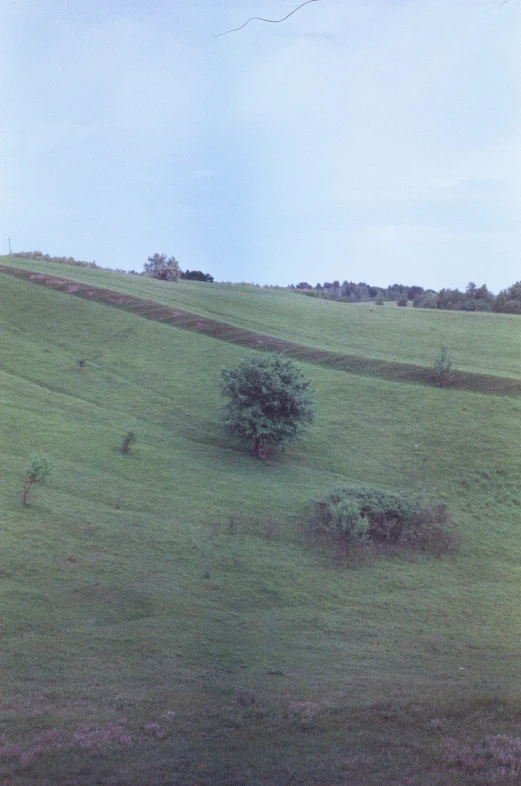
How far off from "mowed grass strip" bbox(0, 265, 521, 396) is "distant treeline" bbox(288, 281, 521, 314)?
25.2 meters

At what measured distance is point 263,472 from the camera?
82.4 feet

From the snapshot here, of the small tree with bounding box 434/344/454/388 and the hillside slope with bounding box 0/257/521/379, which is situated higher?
the hillside slope with bounding box 0/257/521/379

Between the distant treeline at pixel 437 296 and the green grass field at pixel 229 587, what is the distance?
22345 mm

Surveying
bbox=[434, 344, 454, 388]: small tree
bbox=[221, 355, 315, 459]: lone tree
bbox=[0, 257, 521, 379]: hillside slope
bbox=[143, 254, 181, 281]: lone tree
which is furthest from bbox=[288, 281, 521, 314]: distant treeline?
bbox=[221, 355, 315, 459]: lone tree

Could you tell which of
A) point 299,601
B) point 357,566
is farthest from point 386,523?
point 299,601

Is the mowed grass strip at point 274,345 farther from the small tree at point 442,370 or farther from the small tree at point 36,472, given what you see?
the small tree at point 36,472

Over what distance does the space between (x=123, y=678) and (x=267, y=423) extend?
15.6m

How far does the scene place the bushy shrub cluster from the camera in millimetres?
19406

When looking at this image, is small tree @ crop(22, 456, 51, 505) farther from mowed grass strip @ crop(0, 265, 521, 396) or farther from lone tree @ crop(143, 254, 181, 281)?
lone tree @ crop(143, 254, 181, 281)

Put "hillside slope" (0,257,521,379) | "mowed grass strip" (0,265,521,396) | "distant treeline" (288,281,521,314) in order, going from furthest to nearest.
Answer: "distant treeline" (288,281,521,314)
"hillside slope" (0,257,521,379)
"mowed grass strip" (0,265,521,396)

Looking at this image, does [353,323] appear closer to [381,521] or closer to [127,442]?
[127,442]

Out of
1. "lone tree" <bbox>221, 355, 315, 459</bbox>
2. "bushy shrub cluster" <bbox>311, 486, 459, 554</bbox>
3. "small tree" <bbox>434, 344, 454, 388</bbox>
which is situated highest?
"small tree" <bbox>434, 344, 454, 388</bbox>

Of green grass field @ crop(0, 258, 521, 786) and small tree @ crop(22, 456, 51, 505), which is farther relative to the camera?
small tree @ crop(22, 456, 51, 505)

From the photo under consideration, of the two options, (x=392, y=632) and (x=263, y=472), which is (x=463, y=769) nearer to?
(x=392, y=632)
